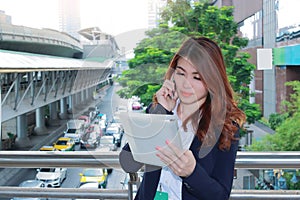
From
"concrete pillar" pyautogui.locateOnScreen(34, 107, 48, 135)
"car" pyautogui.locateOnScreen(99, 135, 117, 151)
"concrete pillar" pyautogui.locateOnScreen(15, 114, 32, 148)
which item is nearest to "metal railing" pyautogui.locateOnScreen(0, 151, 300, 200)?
"car" pyautogui.locateOnScreen(99, 135, 117, 151)

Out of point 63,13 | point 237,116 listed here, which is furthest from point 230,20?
point 237,116

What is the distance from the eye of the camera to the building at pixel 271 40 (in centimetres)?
221

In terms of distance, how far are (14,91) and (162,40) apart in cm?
152

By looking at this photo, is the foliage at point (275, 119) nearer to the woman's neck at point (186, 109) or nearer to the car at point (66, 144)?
the car at point (66, 144)

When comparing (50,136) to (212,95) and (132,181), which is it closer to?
(132,181)

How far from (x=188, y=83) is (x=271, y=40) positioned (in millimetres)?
2023

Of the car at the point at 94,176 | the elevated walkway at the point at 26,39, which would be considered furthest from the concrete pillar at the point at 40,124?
the car at the point at 94,176

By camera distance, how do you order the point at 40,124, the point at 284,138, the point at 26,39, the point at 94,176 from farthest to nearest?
the point at 284,138 < the point at 26,39 < the point at 40,124 < the point at 94,176

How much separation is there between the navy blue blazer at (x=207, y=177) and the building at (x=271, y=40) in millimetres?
1663

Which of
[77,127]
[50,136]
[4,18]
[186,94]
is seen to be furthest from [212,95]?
[4,18]

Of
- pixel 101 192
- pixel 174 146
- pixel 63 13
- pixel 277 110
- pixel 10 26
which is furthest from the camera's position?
pixel 277 110

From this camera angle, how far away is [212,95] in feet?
1.76

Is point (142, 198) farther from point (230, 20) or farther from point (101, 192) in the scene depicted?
point (230, 20)

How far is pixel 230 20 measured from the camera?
5.94 feet
